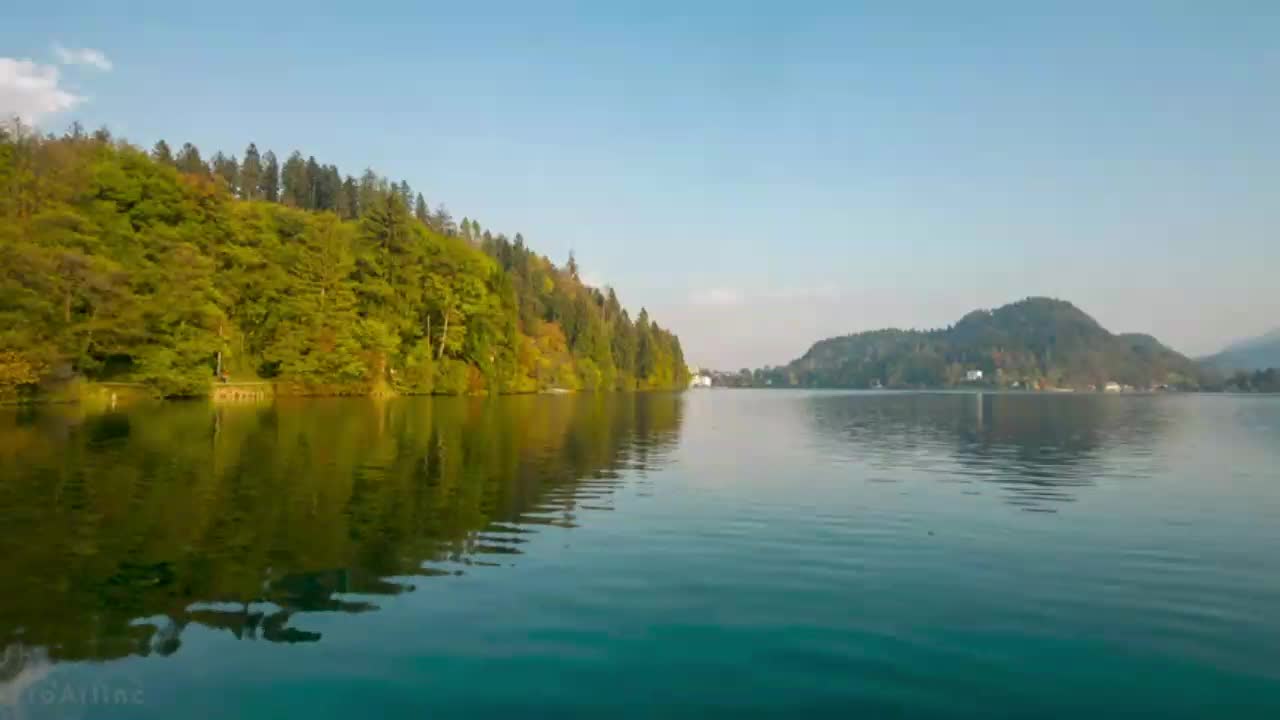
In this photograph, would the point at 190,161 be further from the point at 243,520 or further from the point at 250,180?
the point at 243,520

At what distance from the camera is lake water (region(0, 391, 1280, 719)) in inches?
365

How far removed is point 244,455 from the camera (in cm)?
3253

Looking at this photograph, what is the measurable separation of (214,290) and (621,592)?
86.9 metres

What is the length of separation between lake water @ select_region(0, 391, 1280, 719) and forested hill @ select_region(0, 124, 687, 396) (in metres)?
45.4

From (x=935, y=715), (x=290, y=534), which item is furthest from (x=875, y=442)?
(x=935, y=715)

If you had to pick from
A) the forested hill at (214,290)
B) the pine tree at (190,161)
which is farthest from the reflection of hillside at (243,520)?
the pine tree at (190,161)

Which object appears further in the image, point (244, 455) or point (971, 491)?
point (244, 455)

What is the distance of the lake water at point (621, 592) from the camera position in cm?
928

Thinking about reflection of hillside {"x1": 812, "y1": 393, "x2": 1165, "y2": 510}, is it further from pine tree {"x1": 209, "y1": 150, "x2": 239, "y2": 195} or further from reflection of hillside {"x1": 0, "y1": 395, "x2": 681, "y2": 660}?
pine tree {"x1": 209, "y1": 150, "x2": 239, "y2": 195}

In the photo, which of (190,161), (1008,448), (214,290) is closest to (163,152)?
(190,161)

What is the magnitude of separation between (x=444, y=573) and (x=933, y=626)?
858cm

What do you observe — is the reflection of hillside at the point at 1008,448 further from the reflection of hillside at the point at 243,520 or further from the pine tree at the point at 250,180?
the pine tree at the point at 250,180

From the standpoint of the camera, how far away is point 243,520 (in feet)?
61.4

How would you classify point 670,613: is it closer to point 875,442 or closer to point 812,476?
point 812,476
